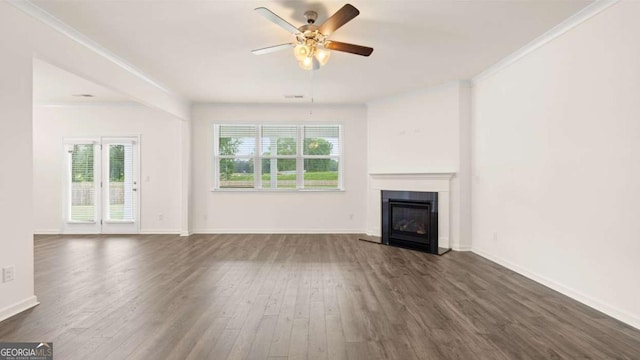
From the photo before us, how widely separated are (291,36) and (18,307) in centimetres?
364

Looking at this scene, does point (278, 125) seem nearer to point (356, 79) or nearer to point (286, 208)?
point (286, 208)

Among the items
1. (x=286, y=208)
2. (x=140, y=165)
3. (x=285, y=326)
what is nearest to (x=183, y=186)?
(x=140, y=165)

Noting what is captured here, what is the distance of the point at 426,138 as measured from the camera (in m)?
5.46

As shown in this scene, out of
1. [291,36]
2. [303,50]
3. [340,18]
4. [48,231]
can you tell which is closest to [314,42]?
[303,50]

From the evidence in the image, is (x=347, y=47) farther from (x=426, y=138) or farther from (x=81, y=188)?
(x=81, y=188)

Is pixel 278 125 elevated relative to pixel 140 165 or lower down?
elevated

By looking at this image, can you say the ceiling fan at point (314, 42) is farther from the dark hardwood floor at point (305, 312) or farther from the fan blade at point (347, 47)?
the dark hardwood floor at point (305, 312)

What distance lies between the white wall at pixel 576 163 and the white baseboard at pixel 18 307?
5087mm

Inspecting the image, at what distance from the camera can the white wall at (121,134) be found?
6.39 m

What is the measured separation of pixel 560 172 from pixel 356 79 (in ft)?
9.77

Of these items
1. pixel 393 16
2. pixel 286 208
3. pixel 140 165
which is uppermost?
pixel 393 16

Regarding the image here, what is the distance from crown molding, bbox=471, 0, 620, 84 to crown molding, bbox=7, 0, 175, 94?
16.6 ft

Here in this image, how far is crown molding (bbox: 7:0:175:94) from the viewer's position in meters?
2.74

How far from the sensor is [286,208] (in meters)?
6.51
